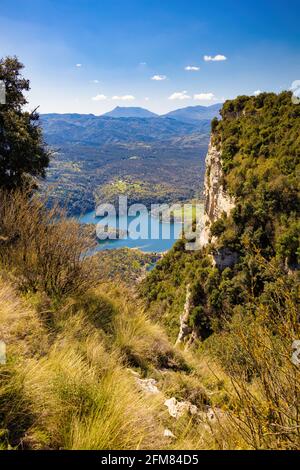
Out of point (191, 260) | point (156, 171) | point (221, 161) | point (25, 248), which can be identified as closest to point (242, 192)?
point (221, 161)

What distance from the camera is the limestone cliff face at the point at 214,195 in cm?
2825

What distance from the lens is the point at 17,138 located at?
934cm

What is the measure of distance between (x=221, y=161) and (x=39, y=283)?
2908 centimetres

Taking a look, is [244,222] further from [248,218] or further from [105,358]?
[105,358]

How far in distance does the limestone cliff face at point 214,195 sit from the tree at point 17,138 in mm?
18778

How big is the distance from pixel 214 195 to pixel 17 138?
2401 centimetres

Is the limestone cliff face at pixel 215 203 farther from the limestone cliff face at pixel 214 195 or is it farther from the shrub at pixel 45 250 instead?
the shrub at pixel 45 250

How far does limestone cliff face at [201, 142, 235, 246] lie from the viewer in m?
28.2

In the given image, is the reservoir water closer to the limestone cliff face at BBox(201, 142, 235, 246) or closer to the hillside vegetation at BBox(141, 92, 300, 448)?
the limestone cliff face at BBox(201, 142, 235, 246)

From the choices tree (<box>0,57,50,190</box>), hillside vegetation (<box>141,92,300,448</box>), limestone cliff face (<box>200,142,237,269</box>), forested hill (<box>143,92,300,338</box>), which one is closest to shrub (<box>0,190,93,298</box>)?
tree (<box>0,57,50,190</box>)

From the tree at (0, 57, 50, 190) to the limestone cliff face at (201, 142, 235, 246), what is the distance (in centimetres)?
1878

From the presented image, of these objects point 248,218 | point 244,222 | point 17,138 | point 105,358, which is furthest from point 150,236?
point 105,358
